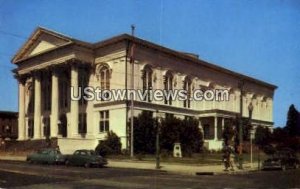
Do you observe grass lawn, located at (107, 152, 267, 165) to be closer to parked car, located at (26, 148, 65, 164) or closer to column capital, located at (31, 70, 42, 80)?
parked car, located at (26, 148, 65, 164)

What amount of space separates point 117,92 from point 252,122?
454 centimetres

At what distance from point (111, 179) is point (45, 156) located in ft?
15.9

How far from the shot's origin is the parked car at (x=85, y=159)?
25.2 metres

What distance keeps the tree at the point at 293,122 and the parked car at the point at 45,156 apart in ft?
44.8

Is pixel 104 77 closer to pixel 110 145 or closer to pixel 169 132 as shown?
pixel 169 132

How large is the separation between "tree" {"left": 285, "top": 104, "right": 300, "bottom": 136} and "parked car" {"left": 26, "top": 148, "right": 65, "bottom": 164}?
13651mm

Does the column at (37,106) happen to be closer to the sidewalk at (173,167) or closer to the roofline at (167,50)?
the sidewalk at (173,167)

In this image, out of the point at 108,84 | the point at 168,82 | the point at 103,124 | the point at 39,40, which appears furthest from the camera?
the point at 103,124

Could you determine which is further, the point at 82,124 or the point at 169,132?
the point at 82,124

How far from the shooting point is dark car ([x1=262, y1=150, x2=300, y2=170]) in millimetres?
14470

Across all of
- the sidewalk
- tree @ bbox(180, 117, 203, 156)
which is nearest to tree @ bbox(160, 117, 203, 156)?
tree @ bbox(180, 117, 203, 156)

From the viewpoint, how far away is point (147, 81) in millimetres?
19094

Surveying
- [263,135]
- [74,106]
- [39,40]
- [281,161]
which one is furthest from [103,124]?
[263,135]

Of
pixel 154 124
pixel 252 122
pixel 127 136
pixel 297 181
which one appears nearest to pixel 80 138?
pixel 127 136
